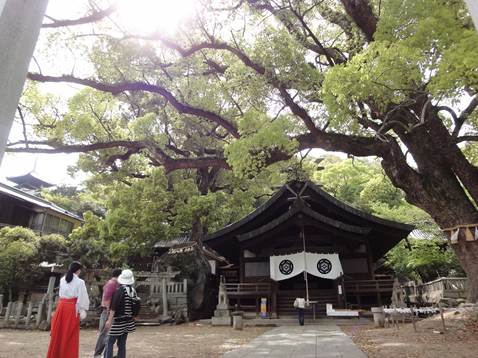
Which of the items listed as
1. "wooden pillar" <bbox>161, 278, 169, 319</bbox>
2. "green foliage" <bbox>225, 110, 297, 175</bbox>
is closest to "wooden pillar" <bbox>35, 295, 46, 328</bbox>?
"wooden pillar" <bbox>161, 278, 169, 319</bbox>

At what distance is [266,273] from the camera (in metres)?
15.7

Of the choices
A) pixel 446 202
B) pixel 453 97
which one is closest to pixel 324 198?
pixel 446 202

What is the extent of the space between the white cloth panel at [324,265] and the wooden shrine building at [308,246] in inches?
1.6

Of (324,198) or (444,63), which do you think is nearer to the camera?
(444,63)

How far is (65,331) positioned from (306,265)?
1108 centimetres

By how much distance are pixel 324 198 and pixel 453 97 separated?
31.8 feet

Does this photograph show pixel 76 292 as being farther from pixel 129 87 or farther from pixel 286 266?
pixel 286 266

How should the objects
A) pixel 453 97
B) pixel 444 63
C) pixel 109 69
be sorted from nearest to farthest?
pixel 444 63, pixel 453 97, pixel 109 69

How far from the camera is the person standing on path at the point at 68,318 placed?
464 centimetres

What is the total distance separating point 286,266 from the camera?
14680 millimetres

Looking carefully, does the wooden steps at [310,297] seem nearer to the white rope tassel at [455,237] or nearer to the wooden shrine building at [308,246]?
the wooden shrine building at [308,246]

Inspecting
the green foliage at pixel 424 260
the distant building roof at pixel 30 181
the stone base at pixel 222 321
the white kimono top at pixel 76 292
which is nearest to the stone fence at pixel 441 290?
the green foliage at pixel 424 260

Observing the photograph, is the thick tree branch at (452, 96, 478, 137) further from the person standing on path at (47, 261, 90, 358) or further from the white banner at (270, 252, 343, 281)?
the person standing on path at (47, 261, 90, 358)

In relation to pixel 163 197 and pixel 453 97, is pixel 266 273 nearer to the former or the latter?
pixel 163 197
